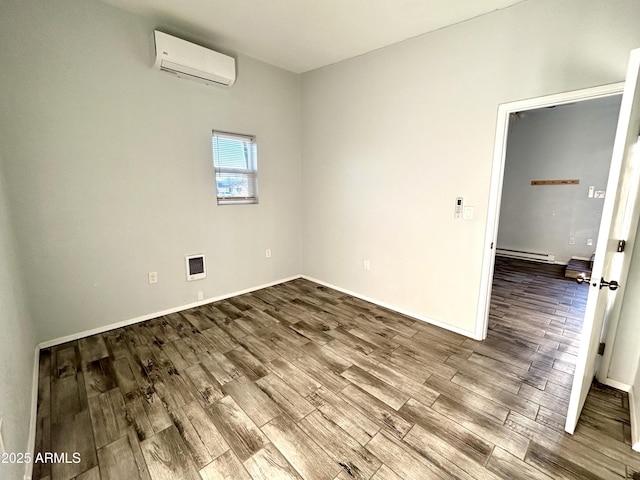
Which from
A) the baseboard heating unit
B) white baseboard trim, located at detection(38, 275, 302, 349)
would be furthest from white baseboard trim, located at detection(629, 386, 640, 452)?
the baseboard heating unit

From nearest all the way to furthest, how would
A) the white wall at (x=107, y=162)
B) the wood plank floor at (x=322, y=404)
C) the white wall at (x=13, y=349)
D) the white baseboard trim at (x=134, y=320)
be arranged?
the white wall at (x=13, y=349)
the wood plank floor at (x=322, y=404)
the white wall at (x=107, y=162)
the white baseboard trim at (x=134, y=320)

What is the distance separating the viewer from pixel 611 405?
5.86 feet

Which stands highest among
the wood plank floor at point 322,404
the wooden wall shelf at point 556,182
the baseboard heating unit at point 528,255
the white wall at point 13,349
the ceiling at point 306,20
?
the ceiling at point 306,20

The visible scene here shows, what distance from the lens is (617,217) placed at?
1523 millimetres

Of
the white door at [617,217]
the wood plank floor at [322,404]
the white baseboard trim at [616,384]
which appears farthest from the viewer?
the white baseboard trim at [616,384]

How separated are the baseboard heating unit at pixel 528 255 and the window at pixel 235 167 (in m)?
5.38

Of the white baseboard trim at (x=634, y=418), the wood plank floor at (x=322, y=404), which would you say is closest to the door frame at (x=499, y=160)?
the wood plank floor at (x=322, y=404)

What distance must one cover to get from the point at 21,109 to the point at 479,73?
3700mm

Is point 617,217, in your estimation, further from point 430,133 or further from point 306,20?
point 306,20

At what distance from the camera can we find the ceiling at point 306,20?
7.28ft

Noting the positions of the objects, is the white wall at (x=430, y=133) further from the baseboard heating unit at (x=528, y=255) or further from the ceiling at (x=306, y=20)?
the baseboard heating unit at (x=528, y=255)

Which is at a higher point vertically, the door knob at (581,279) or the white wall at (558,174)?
the white wall at (558,174)

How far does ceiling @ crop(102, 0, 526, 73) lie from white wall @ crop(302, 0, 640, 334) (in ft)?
0.54

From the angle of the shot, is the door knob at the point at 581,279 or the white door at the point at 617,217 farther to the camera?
the door knob at the point at 581,279
